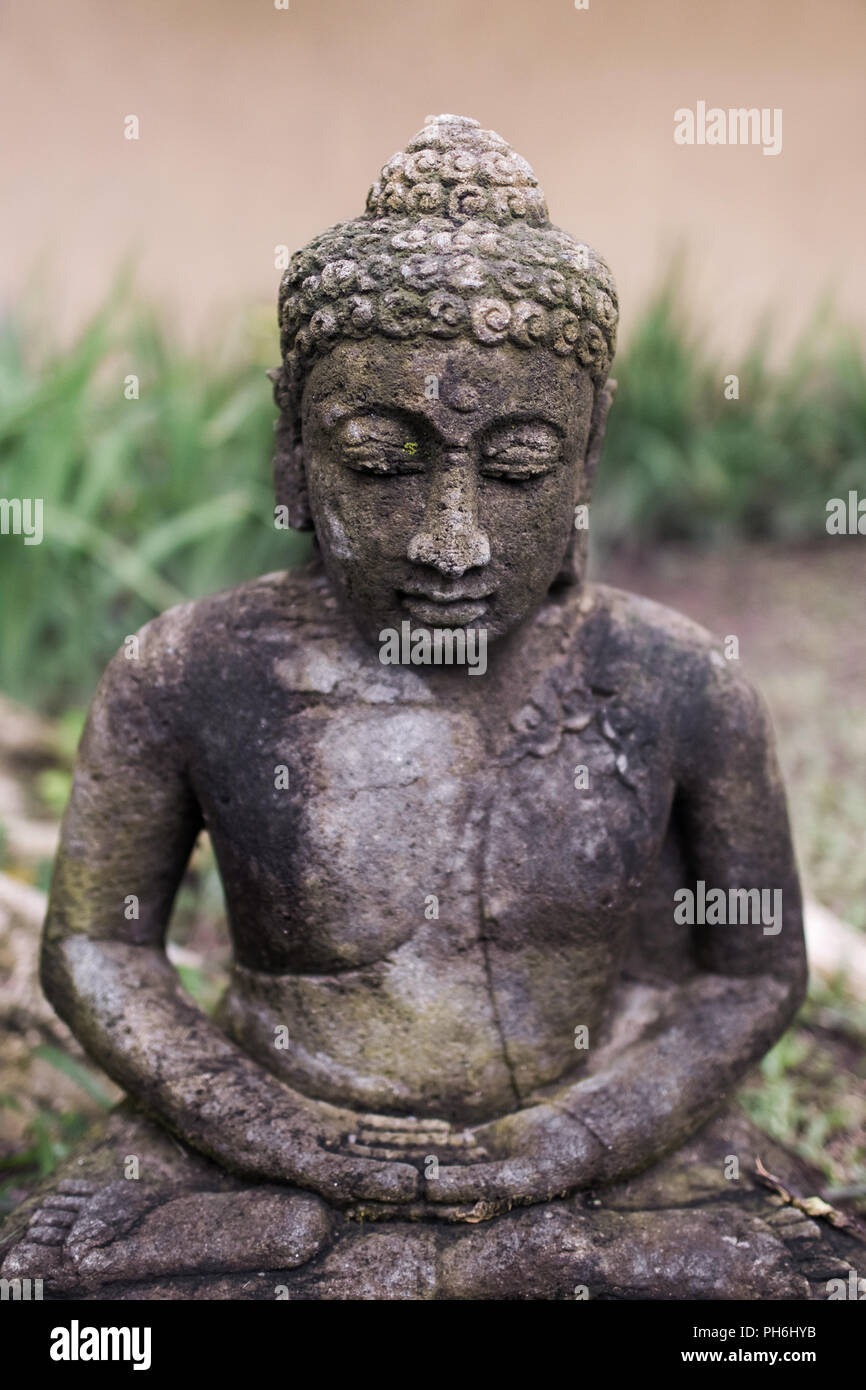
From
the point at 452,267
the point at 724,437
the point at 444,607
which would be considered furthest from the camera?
the point at 724,437

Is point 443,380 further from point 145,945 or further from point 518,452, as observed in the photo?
point 145,945

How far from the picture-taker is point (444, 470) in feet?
5.59

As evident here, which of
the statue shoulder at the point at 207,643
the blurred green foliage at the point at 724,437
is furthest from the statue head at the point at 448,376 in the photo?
the blurred green foliage at the point at 724,437

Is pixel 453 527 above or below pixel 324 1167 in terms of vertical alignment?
above

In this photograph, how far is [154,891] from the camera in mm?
2111

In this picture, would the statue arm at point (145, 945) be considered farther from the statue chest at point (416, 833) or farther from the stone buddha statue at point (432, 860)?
the statue chest at point (416, 833)

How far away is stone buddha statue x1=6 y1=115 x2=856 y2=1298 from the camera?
1.73 m

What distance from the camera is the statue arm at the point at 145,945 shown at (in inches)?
74.5

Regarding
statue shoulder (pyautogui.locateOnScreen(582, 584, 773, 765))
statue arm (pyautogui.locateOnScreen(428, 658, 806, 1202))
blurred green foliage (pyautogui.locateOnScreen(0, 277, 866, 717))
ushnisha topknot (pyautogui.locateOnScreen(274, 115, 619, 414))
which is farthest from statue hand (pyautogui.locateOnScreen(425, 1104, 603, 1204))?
blurred green foliage (pyautogui.locateOnScreen(0, 277, 866, 717))

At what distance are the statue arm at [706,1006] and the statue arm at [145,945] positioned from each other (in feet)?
0.95

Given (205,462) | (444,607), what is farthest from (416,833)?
(205,462)

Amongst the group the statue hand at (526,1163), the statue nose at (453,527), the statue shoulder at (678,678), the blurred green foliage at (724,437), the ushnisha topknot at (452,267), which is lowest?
the statue hand at (526,1163)

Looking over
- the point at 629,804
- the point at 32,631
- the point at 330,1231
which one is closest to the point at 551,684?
the point at 629,804

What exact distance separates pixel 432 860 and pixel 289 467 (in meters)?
0.62
